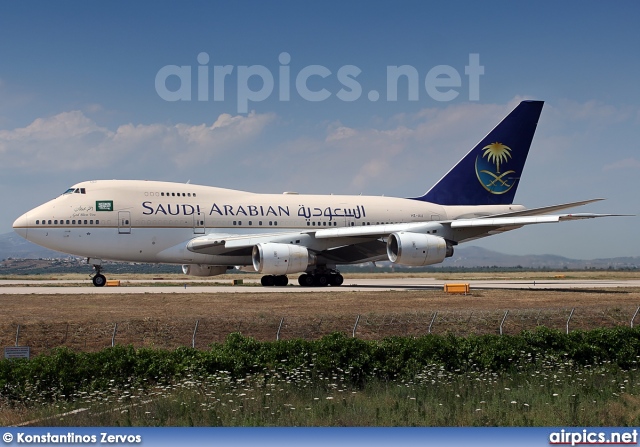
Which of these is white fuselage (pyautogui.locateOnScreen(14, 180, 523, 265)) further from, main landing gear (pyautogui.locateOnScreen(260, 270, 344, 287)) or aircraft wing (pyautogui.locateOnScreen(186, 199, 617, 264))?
main landing gear (pyautogui.locateOnScreen(260, 270, 344, 287))

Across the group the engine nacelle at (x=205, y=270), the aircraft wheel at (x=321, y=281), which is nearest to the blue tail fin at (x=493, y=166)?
the aircraft wheel at (x=321, y=281)

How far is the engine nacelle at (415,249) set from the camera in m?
37.8

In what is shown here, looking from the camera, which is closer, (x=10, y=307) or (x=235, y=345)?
(x=235, y=345)

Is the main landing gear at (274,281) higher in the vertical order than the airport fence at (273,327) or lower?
higher

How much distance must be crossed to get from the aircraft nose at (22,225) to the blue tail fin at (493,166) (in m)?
23.1

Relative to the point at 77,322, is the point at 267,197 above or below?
above

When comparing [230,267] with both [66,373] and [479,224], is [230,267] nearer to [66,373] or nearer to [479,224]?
[479,224]

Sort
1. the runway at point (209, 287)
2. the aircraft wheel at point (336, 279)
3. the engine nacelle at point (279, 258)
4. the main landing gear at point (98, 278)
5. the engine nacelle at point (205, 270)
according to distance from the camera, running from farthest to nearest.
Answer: the engine nacelle at point (205, 270)
the aircraft wheel at point (336, 279)
the main landing gear at point (98, 278)
the engine nacelle at point (279, 258)
the runway at point (209, 287)

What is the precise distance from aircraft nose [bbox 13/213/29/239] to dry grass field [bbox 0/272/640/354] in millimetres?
5625

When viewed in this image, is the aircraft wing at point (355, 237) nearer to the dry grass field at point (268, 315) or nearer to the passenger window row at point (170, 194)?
the passenger window row at point (170, 194)

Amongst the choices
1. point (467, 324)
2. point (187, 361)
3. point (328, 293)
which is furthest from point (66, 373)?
point (328, 293)

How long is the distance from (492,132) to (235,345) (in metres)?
33.2

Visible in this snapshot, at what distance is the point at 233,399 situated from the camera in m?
14.8

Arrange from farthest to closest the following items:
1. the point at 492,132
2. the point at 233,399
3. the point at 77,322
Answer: the point at 492,132
the point at 77,322
the point at 233,399
